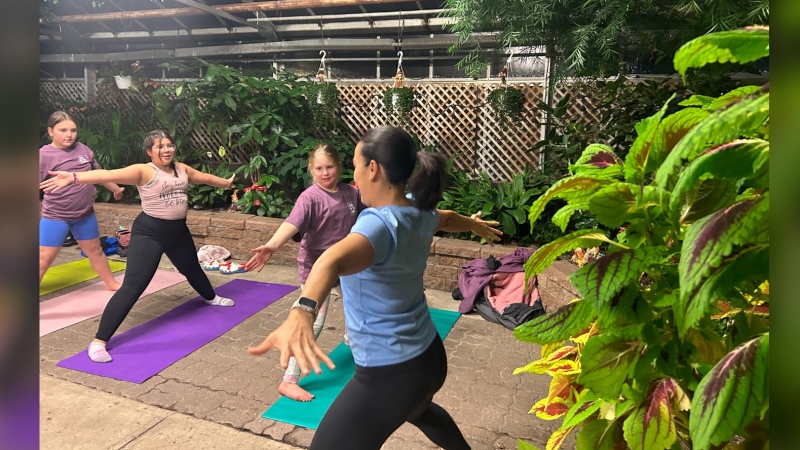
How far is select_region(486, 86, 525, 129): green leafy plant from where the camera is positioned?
6684 mm

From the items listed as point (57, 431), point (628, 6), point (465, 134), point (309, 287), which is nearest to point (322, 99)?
point (465, 134)

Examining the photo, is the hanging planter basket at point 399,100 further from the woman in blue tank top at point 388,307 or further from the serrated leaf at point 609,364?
the serrated leaf at point 609,364

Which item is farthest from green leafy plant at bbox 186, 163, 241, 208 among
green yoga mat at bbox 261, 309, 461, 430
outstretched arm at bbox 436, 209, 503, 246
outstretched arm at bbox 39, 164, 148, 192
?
outstretched arm at bbox 436, 209, 503, 246

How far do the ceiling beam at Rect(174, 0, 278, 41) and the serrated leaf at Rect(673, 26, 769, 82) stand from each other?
30.5ft

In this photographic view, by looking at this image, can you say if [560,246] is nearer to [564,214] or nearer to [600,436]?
[564,214]

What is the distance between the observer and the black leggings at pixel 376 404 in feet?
6.21

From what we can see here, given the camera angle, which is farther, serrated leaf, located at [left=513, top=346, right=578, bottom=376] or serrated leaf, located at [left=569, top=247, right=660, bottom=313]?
serrated leaf, located at [left=513, top=346, right=578, bottom=376]

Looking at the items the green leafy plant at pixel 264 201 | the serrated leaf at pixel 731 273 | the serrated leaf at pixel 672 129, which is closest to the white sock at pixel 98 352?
the green leafy plant at pixel 264 201

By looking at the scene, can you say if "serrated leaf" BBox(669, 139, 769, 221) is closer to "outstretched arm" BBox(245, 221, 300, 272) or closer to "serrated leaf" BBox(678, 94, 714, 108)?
"serrated leaf" BBox(678, 94, 714, 108)

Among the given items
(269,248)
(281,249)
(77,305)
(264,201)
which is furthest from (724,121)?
(264,201)

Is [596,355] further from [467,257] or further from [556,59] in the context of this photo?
[556,59]

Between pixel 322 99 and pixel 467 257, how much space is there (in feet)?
12.3

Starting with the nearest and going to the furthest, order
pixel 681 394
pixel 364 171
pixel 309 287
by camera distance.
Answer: pixel 681 394
pixel 309 287
pixel 364 171

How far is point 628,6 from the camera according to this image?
3.64 metres
